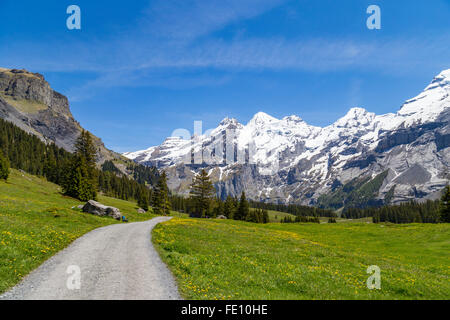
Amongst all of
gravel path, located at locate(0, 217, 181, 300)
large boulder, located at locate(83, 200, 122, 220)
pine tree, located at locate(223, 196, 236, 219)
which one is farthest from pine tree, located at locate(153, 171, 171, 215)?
gravel path, located at locate(0, 217, 181, 300)

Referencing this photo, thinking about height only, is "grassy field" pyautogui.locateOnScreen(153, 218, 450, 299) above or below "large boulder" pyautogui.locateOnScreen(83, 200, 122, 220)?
below

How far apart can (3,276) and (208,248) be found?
1484 centimetres

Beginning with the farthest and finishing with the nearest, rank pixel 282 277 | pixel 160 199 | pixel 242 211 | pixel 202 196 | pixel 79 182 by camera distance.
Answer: pixel 242 211 → pixel 160 199 → pixel 202 196 → pixel 79 182 → pixel 282 277

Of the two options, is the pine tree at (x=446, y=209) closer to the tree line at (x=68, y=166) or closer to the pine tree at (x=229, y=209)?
the pine tree at (x=229, y=209)

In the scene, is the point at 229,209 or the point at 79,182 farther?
the point at 229,209

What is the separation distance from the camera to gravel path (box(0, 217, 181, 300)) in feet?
38.6

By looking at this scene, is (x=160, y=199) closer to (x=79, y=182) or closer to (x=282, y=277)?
(x=79, y=182)

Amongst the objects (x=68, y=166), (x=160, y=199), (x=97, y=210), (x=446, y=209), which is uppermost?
(x=68, y=166)

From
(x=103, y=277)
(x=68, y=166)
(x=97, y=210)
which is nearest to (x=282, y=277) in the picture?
(x=103, y=277)

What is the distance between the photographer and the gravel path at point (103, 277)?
38.6ft

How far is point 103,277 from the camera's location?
14.2 metres

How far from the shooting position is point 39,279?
13.6m

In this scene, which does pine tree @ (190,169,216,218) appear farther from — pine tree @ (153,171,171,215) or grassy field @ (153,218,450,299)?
grassy field @ (153,218,450,299)

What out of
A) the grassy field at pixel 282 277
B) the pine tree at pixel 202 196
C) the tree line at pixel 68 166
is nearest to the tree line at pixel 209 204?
the pine tree at pixel 202 196
